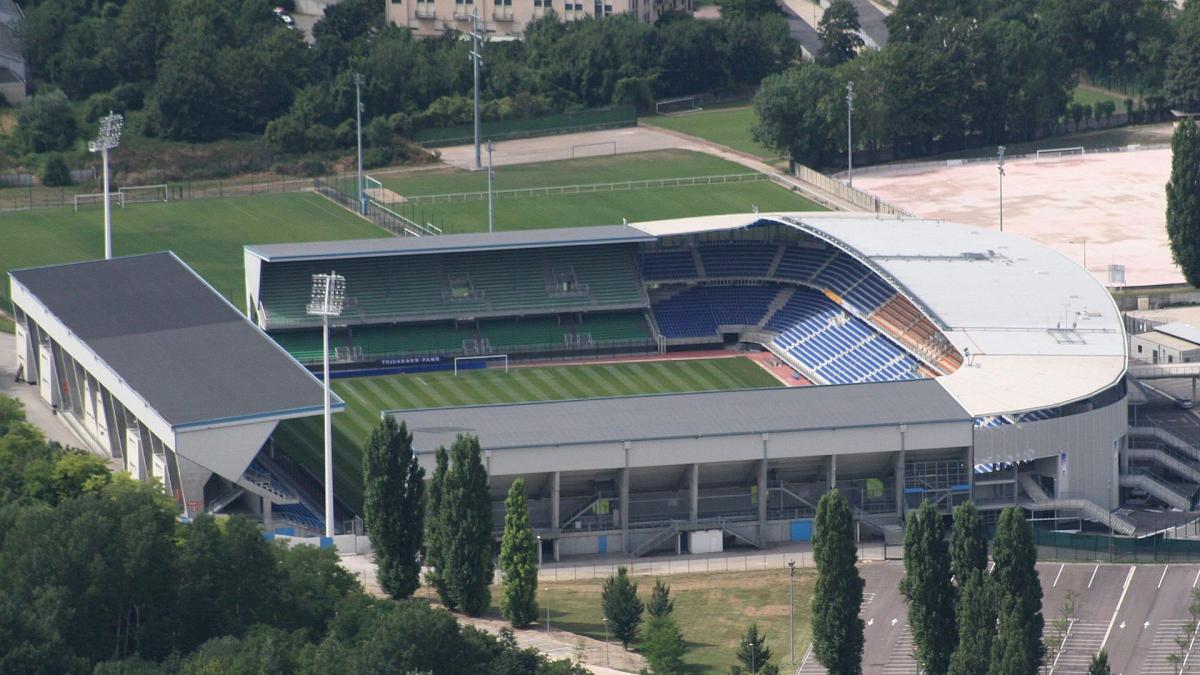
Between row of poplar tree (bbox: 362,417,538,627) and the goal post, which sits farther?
the goal post

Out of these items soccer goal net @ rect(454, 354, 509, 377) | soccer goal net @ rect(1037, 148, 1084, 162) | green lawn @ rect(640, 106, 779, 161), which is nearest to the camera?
soccer goal net @ rect(454, 354, 509, 377)

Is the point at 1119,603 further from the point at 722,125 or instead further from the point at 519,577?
the point at 722,125

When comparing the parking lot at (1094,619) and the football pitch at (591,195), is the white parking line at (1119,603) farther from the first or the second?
the football pitch at (591,195)

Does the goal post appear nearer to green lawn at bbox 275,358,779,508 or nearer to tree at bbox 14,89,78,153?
green lawn at bbox 275,358,779,508

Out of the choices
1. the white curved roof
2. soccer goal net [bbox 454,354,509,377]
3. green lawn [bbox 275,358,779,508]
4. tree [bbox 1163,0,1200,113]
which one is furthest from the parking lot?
tree [bbox 1163,0,1200,113]

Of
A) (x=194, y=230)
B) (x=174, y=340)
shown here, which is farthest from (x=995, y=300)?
(x=194, y=230)

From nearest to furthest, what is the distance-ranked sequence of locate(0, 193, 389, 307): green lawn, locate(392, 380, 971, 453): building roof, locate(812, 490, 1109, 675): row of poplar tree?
locate(812, 490, 1109, 675): row of poplar tree
locate(392, 380, 971, 453): building roof
locate(0, 193, 389, 307): green lawn

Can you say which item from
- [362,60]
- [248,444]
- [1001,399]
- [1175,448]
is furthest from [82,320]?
[362,60]
